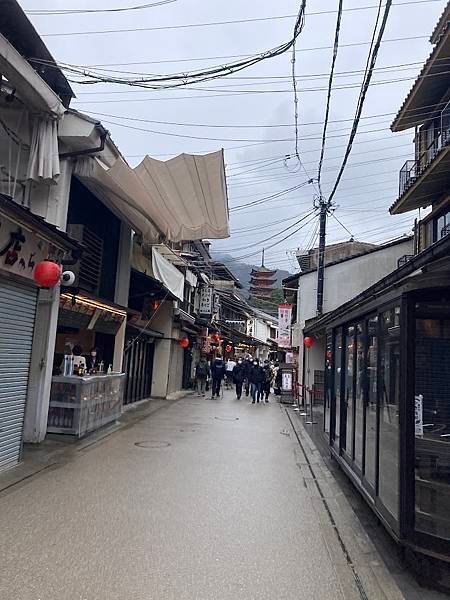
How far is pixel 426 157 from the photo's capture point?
58.4 ft

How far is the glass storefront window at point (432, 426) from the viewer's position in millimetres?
4598

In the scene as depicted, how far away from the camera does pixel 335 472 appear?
27.5 ft

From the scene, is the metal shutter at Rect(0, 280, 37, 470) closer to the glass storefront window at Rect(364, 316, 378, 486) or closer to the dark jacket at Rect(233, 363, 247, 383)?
the glass storefront window at Rect(364, 316, 378, 486)

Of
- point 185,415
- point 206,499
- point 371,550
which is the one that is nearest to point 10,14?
point 206,499

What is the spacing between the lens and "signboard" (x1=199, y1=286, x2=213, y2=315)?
29125 mm

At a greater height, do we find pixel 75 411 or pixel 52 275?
pixel 52 275

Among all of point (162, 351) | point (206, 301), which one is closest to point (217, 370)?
point (162, 351)

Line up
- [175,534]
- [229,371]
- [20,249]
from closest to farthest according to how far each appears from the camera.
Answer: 1. [175,534]
2. [20,249]
3. [229,371]

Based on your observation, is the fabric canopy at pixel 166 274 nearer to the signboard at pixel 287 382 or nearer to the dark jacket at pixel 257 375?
the dark jacket at pixel 257 375

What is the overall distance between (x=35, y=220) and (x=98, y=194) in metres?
4.46

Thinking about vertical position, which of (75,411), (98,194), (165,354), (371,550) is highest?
(98,194)

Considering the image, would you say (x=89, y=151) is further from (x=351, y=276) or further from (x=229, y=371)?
(x=229, y=371)

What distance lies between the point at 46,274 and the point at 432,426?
5925 millimetres

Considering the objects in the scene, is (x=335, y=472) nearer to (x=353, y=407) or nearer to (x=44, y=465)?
(x=353, y=407)
